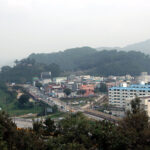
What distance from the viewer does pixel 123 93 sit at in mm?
17516

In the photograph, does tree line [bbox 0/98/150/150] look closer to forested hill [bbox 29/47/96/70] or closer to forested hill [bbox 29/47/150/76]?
forested hill [bbox 29/47/150/76]

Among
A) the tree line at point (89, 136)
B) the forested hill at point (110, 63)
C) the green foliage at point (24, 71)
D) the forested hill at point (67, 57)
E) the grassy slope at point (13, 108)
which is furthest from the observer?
the forested hill at point (67, 57)

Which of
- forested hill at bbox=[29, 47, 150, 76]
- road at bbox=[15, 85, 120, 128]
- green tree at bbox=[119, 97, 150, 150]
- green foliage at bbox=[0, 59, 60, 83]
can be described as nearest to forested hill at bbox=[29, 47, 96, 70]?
forested hill at bbox=[29, 47, 150, 76]

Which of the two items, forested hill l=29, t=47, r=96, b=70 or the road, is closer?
the road

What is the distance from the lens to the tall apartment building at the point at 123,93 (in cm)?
1710

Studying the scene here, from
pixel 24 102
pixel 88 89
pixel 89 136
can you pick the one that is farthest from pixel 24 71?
pixel 89 136

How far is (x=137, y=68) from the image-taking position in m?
36.1

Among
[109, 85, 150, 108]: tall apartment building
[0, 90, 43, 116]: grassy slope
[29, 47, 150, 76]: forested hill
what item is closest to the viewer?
[109, 85, 150, 108]: tall apartment building

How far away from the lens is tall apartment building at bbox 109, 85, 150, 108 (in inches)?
673

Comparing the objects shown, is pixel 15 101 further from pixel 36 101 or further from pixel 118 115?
pixel 118 115

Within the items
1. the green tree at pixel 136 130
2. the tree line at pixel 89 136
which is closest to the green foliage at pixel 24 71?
the tree line at pixel 89 136

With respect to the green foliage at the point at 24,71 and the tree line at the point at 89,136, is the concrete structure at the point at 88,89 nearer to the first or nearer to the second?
the green foliage at the point at 24,71

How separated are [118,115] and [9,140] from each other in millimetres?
10228

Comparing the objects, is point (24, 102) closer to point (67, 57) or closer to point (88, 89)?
point (88, 89)
